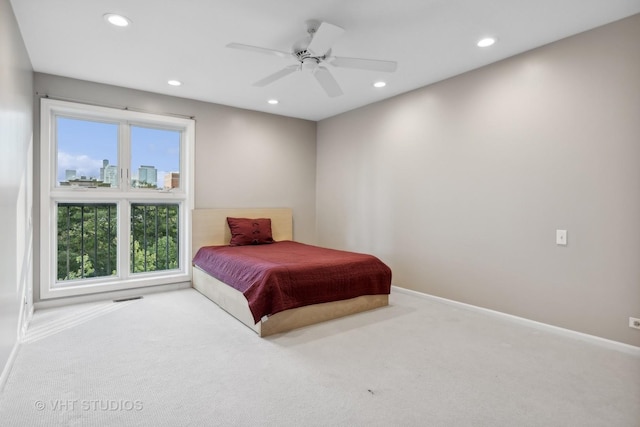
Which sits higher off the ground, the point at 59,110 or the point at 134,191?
the point at 59,110

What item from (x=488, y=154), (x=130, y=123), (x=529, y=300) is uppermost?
(x=130, y=123)

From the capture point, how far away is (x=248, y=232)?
15.1 feet

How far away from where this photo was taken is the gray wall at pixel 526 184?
8.43 ft

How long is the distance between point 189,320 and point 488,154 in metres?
3.24

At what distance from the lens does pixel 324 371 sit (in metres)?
2.26

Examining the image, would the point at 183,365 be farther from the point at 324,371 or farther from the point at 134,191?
the point at 134,191

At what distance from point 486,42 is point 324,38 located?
1.42 metres

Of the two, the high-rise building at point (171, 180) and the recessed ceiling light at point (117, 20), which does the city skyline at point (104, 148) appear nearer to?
the high-rise building at point (171, 180)

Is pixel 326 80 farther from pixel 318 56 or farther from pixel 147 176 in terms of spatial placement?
pixel 147 176

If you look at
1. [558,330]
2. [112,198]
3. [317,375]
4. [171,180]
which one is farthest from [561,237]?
[112,198]

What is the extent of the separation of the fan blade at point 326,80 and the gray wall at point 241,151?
2.00 metres

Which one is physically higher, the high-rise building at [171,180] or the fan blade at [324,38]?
the fan blade at [324,38]

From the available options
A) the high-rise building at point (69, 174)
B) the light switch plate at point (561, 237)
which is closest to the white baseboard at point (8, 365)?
the high-rise building at point (69, 174)

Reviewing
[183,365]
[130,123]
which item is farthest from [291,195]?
[183,365]
